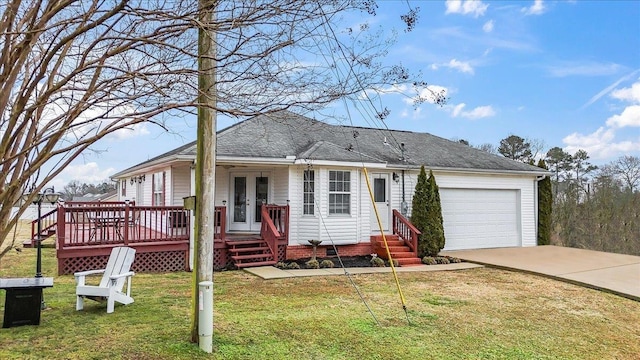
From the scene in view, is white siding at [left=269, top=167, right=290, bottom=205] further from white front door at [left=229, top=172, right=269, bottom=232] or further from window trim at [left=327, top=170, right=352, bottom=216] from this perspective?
window trim at [left=327, top=170, right=352, bottom=216]

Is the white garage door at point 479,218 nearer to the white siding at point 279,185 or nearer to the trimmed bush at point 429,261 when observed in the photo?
the trimmed bush at point 429,261

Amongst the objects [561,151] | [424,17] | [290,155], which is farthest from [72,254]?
[561,151]

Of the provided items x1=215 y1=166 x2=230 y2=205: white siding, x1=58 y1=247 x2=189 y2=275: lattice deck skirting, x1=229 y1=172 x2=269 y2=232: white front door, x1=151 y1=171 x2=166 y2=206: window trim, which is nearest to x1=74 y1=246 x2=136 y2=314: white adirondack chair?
x1=58 y1=247 x2=189 y2=275: lattice deck skirting

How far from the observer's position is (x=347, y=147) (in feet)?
44.8

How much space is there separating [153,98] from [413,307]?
536 cm

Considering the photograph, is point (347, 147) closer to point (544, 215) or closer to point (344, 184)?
point (344, 184)

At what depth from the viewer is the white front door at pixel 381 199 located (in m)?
13.4

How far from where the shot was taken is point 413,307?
7137 millimetres

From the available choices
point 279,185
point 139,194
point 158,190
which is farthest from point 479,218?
point 139,194

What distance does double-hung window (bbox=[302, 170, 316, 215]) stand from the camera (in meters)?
12.0

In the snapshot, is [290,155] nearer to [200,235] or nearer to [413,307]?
[413,307]

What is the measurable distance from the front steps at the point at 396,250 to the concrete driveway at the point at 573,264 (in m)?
1.79

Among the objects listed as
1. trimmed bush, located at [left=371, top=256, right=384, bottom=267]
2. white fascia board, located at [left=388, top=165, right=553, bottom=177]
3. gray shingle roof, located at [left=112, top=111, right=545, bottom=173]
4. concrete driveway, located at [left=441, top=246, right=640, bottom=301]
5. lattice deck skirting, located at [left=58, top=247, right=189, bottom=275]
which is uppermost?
gray shingle roof, located at [left=112, top=111, right=545, bottom=173]

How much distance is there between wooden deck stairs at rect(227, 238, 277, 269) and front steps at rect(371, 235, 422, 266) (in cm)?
328
